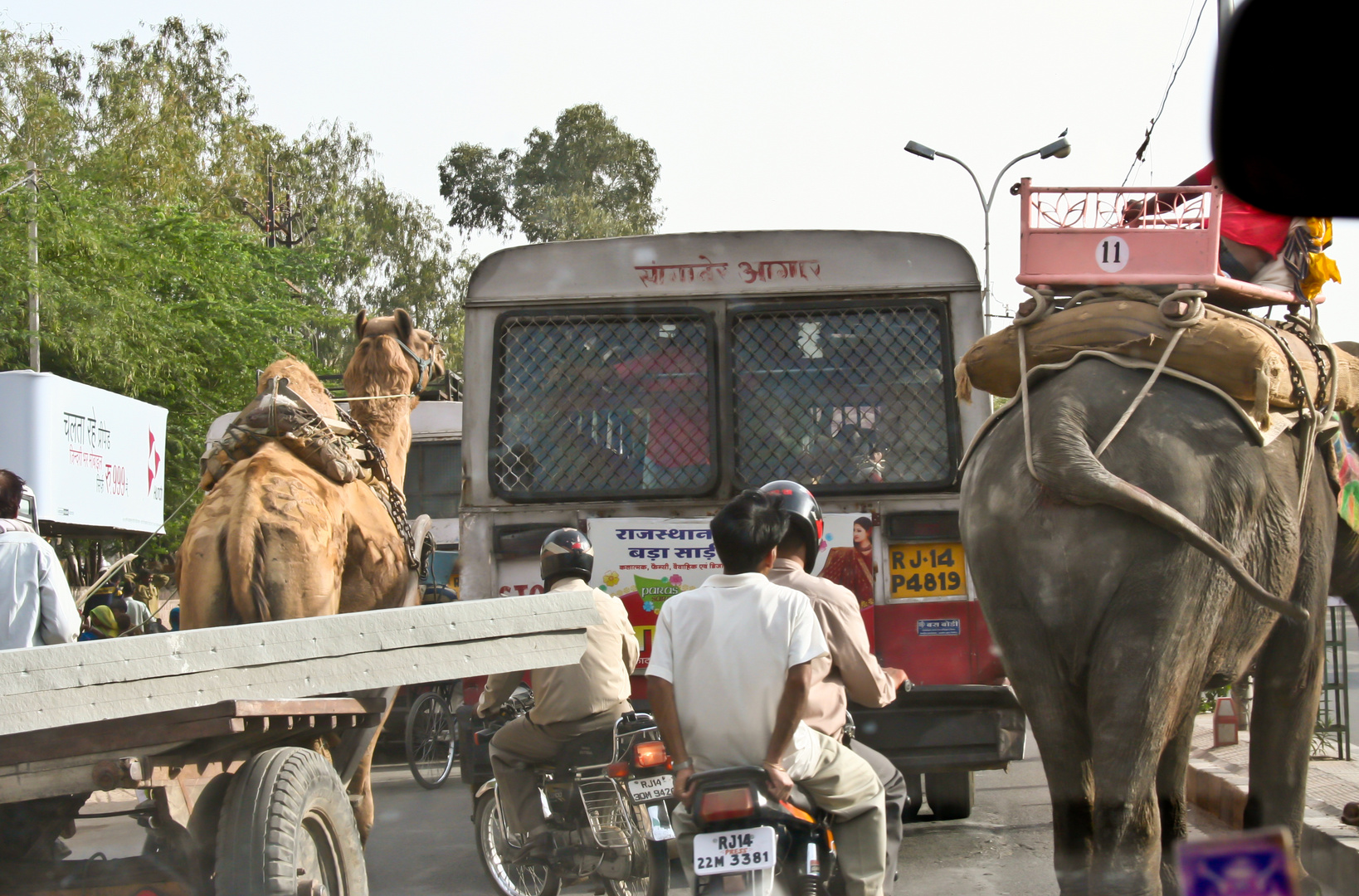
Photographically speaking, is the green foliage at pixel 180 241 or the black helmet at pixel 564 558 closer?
the black helmet at pixel 564 558

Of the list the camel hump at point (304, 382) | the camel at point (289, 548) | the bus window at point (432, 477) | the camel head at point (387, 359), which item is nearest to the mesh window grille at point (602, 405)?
the camel at point (289, 548)

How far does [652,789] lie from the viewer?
5738 mm

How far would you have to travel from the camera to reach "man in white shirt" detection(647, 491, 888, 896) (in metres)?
4.16

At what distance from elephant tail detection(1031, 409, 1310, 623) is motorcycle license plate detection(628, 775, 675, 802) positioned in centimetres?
211

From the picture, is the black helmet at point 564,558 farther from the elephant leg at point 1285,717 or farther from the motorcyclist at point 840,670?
the elephant leg at point 1285,717

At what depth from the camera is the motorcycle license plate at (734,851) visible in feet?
12.9

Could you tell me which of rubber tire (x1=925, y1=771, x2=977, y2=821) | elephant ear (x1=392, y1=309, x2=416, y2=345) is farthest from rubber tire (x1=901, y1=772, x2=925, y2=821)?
elephant ear (x1=392, y1=309, x2=416, y2=345)

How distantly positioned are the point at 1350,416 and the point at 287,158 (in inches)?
1362

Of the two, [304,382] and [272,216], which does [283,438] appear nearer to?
[304,382]

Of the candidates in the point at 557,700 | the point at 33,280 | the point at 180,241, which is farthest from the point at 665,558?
the point at 180,241

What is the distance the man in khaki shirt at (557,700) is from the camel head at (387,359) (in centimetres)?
295

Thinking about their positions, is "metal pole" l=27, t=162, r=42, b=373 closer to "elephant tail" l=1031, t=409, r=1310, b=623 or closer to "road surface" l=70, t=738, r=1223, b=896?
"road surface" l=70, t=738, r=1223, b=896

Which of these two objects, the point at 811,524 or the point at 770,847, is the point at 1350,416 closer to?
the point at 811,524

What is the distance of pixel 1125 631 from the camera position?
170 inches
